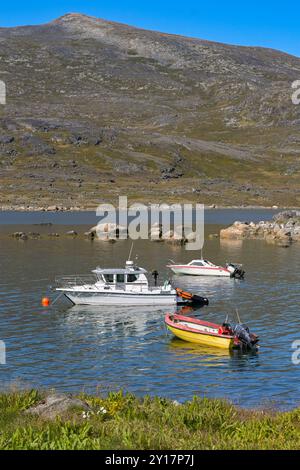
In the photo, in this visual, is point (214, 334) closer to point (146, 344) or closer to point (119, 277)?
point (146, 344)

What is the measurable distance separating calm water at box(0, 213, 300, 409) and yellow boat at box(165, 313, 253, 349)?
0.67 m

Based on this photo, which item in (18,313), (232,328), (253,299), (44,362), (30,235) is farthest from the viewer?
(30,235)

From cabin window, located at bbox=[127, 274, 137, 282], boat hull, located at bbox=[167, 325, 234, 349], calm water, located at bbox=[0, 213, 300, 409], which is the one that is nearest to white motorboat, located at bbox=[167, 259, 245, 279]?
calm water, located at bbox=[0, 213, 300, 409]

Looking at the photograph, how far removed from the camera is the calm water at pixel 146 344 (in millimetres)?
36250

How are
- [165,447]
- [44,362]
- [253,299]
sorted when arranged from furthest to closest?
[253,299] < [44,362] < [165,447]

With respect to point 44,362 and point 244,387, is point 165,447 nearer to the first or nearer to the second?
point 244,387

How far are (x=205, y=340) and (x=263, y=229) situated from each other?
281 ft

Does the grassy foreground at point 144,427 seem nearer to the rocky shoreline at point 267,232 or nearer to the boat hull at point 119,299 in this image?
the boat hull at point 119,299

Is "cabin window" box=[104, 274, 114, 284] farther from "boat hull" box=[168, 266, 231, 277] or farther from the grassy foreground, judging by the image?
the grassy foreground

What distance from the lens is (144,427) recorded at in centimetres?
1952

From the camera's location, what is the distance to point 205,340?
45875 mm

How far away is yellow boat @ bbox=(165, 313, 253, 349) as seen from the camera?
44406 mm

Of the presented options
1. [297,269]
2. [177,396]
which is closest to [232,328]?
[177,396]

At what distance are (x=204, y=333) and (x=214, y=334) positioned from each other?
0.88m
